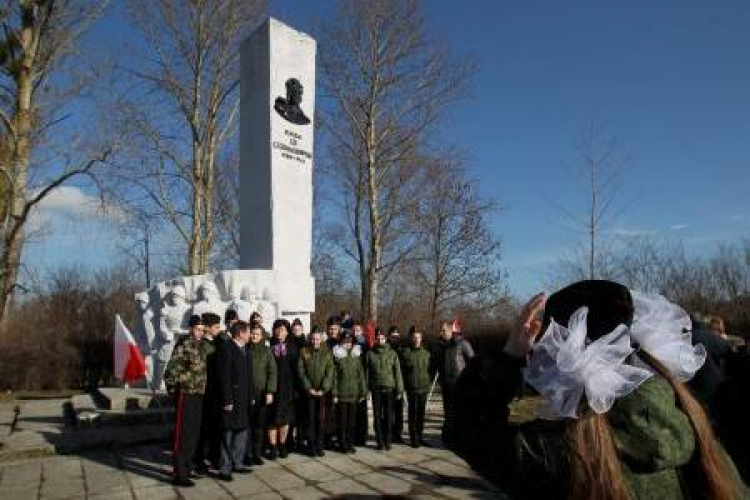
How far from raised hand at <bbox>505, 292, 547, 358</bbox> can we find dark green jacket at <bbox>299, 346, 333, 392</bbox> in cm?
648

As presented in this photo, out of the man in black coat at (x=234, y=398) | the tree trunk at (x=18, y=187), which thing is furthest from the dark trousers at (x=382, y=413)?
the tree trunk at (x=18, y=187)

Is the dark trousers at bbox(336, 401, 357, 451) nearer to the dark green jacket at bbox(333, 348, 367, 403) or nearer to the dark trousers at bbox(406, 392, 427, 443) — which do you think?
the dark green jacket at bbox(333, 348, 367, 403)

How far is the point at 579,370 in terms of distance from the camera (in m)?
1.39

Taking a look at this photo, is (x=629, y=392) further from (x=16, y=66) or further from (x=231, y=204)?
(x=231, y=204)

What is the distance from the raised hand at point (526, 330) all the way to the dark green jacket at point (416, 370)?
701 cm

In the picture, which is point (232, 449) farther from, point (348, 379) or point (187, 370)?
point (348, 379)

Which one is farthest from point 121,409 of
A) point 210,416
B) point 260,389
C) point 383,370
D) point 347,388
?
point 383,370

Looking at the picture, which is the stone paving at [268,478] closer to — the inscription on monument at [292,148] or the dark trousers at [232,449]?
the dark trousers at [232,449]

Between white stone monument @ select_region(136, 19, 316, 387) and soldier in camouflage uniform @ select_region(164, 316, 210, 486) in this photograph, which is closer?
soldier in camouflage uniform @ select_region(164, 316, 210, 486)

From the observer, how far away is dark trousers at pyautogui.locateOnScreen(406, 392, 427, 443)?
821cm

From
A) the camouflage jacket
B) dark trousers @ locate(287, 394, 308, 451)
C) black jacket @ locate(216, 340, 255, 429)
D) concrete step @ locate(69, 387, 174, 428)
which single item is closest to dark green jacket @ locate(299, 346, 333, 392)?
dark trousers @ locate(287, 394, 308, 451)

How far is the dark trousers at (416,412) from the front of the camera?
821cm

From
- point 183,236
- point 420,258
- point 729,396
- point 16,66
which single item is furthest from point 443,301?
point 729,396

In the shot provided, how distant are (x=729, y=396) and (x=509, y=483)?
1.08 m
